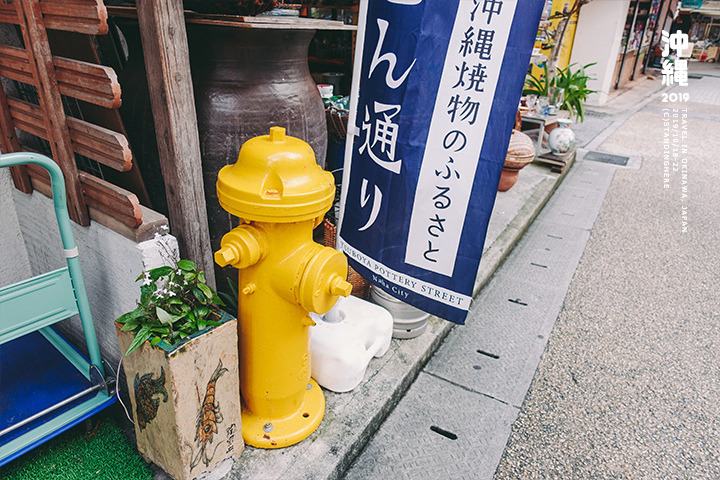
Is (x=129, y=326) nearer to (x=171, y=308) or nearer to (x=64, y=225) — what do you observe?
(x=171, y=308)

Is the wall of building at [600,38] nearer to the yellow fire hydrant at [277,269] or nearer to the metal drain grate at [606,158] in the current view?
the metal drain grate at [606,158]

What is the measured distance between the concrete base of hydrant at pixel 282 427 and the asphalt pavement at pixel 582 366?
331 mm

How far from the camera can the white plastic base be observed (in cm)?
257

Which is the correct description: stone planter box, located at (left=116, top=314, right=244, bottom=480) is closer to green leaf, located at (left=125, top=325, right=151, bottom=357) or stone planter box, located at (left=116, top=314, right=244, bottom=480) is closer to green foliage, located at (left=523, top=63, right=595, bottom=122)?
green leaf, located at (left=125, top=325, right=151, bottom=357)

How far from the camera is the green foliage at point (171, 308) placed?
1.82m

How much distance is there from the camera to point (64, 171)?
2.19m

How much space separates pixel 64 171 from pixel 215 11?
→ 114 cm

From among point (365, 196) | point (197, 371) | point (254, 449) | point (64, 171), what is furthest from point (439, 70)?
point (254, 449)

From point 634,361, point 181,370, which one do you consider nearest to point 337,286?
point 181,370

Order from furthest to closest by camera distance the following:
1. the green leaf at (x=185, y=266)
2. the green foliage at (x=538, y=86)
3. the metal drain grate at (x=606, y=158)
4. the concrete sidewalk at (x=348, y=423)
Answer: the metal drain grate at (x=606, y=158) → the green foliage at (x=538, y=86) → the concrete sidewalk at (x=348, y=423) → the green leaf at (x=185, y=266)

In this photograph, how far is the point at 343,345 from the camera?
101 inches

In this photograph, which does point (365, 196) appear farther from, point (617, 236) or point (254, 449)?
point (617, 236)

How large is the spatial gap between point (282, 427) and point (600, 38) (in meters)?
15.0

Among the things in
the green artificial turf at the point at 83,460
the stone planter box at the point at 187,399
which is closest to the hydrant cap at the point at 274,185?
the stone planter box at the point at 187,399
